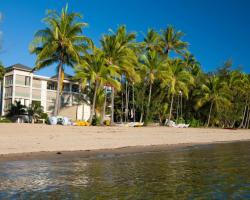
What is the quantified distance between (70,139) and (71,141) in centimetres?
47

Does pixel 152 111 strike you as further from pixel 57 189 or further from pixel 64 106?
pixel 57 189

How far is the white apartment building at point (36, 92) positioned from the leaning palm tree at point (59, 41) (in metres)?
8.79

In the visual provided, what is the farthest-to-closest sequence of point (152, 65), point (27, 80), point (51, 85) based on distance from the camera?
point (51, 85) < point (27, 80) < point (152, 65)

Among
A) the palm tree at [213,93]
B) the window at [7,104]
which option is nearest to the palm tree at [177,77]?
the palm tree at [213,93]

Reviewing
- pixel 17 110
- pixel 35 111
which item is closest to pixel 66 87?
pixel 17 110

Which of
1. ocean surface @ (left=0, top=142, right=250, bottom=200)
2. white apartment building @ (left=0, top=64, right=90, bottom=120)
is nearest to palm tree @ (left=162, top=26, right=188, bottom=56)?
white apartment building @ (left=0, top=64, right=90, bottom=120)

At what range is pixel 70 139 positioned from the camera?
21.4 metres

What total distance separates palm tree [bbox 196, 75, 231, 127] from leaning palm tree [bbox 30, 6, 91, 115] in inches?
922

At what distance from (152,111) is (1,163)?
33.3 meters

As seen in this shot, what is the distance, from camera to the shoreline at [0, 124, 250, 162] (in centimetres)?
1705

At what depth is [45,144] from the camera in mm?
18938

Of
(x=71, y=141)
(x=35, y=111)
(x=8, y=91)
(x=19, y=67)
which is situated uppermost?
(x=19, y=67)

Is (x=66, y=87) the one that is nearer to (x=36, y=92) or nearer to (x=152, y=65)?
(x=36, y=92)

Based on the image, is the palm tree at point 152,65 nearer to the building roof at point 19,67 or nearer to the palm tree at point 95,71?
the palm tree at point 95,71
